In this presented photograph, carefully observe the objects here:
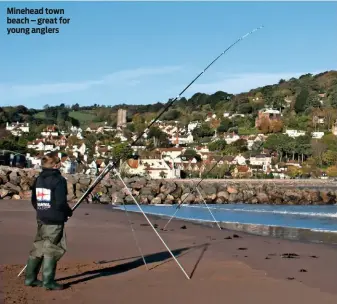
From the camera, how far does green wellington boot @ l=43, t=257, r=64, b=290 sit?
5.81 metres

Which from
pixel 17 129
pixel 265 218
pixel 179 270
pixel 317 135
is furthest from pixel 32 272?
pixel 317 135

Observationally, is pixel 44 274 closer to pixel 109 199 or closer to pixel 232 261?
pixel 232 261

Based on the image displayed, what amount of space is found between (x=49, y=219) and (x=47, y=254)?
1.13 ft

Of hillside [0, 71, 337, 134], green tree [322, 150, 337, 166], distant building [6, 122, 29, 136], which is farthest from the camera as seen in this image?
hillside [0, 71, 337, 134]

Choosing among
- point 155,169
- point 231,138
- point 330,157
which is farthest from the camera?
point 231,138

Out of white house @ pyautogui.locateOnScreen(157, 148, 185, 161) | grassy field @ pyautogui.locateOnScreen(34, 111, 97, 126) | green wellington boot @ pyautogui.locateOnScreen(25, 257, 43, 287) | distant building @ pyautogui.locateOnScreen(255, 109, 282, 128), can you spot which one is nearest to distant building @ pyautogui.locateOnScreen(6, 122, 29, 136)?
white house @ pyautogui.locateOnScreen(157, 148, 185, 161)

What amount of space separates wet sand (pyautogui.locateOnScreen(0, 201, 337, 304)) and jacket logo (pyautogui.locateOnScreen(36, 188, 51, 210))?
2.68ft

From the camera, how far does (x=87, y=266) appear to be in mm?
7250

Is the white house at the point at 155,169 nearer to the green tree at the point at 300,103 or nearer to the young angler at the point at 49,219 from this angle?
the young angler at the point at 49,219

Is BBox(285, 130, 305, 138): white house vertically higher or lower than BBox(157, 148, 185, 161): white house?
higher

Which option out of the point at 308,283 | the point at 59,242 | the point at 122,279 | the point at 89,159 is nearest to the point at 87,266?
the point at 122,279

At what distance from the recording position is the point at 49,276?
581 centimetres

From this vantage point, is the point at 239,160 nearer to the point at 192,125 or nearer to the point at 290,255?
the point at 192,125

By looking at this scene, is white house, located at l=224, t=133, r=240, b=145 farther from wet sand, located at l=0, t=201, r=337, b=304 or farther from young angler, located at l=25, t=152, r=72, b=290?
young angler, located at l=25, t=152, r=72, b=290
